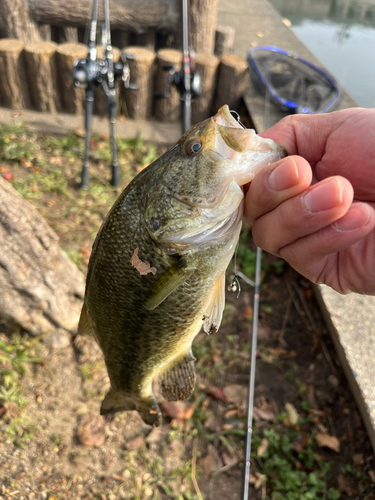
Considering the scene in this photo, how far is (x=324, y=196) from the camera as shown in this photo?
1.22m

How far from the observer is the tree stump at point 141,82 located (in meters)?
5.31

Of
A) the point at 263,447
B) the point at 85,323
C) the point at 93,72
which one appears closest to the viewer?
the point at 85,323

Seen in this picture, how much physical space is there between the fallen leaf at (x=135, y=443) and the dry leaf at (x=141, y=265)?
1.72m

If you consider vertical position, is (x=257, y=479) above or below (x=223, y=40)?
below

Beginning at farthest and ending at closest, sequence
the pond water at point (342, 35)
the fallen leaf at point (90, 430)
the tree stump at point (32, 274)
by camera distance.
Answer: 1. the pond water at point (342, 35)
2. the fallen leaf at point (90, 430)
3. the tree stump at point (32, 274)

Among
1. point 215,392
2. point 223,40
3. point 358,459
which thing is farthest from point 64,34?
point 358,459

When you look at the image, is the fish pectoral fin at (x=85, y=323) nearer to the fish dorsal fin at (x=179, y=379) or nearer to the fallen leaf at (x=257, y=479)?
the fish dorsal fin at (x=179, y=379)

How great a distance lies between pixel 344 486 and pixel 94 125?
5.11 metres

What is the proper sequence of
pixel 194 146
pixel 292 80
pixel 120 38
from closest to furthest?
pixel 194 146 < pixel 292 80 < pixel 120 38

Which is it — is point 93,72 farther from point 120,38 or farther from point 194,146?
→ point 194,146

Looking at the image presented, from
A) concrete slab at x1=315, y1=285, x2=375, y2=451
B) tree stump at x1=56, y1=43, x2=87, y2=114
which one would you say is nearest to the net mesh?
tree stump at x1=56, y1=43, x2=87, y2=114

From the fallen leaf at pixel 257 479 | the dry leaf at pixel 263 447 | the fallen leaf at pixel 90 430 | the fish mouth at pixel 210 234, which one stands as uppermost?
the fish mouth at pixel 210 234

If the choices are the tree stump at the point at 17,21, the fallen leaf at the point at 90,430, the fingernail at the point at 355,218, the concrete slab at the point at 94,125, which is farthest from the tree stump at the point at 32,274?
the tree stump at the point at 17,21

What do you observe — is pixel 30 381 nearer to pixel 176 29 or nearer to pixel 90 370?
pixel 90 370
